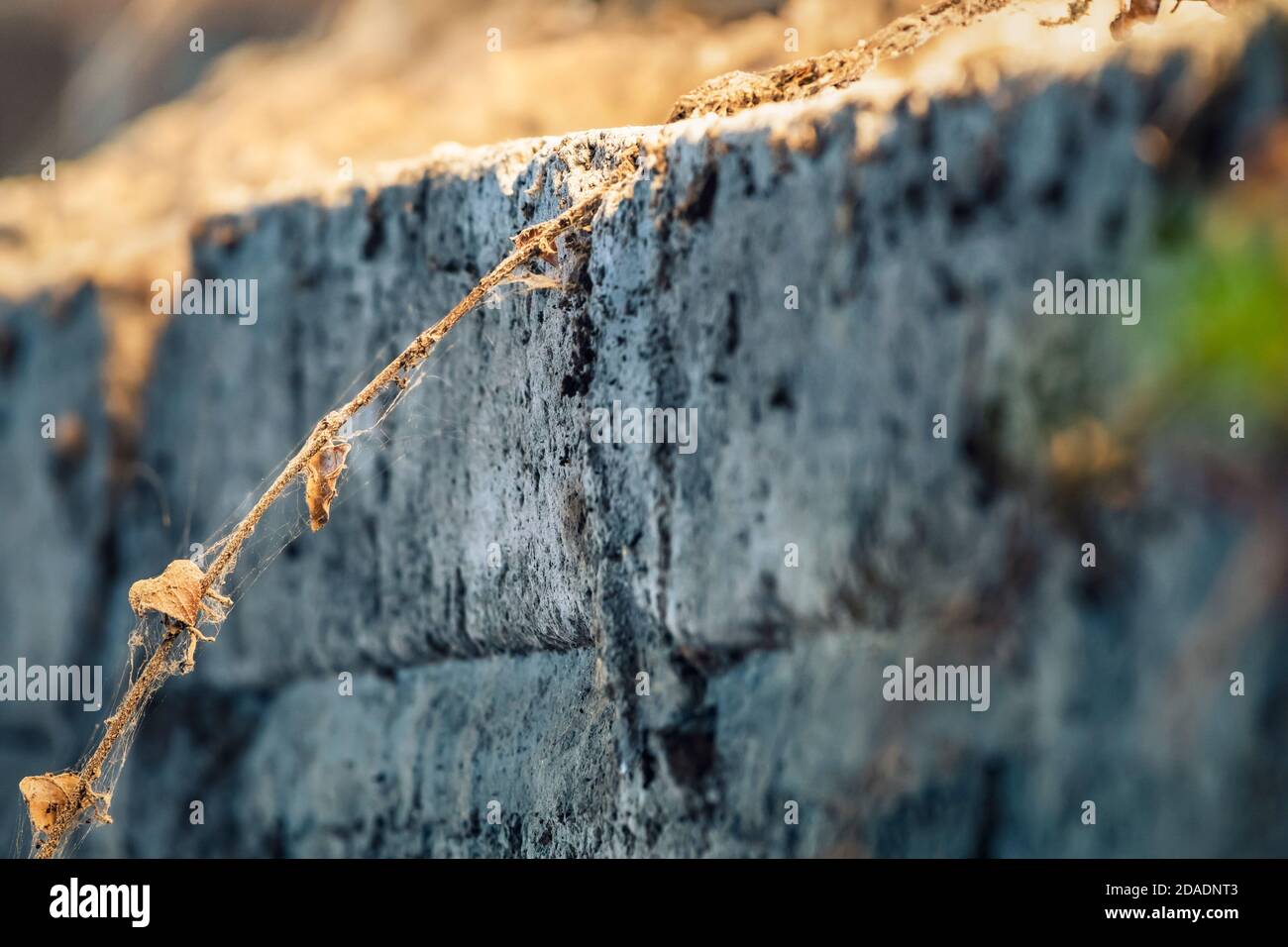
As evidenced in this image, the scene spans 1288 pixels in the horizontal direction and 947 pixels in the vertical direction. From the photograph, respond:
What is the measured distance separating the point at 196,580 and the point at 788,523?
1.86m

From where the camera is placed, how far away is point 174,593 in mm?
4844

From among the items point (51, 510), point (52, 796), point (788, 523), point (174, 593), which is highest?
point (51, 510)

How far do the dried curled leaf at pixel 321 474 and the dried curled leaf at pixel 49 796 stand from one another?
109 cm

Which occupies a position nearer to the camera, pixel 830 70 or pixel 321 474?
pixel 321 474

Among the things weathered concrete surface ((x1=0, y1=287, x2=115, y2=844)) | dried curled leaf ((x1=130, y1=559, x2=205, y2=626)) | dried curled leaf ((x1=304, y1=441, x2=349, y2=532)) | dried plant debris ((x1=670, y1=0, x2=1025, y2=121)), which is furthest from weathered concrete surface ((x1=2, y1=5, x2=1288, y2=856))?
weathered concrete surface ((x1=0, y1=287, x2=115, y2=844))

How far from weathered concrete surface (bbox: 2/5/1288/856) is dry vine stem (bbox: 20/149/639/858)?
136mm

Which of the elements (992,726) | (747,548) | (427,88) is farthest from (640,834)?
(427,88)

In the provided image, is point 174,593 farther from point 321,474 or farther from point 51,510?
point 51,510

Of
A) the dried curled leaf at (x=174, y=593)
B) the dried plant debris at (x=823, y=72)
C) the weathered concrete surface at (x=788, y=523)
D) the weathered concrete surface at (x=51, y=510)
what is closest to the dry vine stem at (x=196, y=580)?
the dried curled leaf at (x=174, y=593)

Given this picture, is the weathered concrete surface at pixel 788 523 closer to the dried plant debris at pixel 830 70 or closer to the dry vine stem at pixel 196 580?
the dry vine stem at pixel 196 580

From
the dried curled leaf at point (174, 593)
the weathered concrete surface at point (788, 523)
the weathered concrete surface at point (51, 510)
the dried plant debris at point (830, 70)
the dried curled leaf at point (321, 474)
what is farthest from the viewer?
the weathered concrete surface at point (51, 510)

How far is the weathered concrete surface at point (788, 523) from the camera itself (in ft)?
11.4

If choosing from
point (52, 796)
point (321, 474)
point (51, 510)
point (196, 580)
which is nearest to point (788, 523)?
point (321, 474)

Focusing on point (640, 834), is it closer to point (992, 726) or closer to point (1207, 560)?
point (992, 726)
